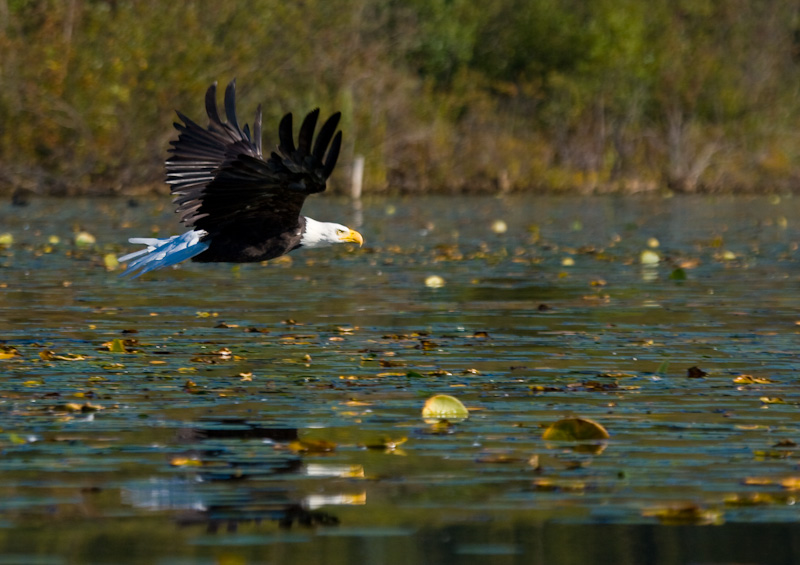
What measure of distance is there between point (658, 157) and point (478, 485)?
45.2 m

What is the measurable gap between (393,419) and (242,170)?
307 centimetres

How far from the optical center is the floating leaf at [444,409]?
695 centimetres

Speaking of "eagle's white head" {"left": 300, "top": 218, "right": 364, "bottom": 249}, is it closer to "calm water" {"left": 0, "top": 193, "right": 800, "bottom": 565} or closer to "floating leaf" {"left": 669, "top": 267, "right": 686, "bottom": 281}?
"calm water" {"left": 0, "top": 193, "right": 800, "bottom": 565}

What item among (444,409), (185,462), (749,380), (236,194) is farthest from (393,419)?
(236,194)

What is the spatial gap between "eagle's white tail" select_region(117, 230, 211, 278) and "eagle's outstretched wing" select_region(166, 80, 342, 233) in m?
0.13

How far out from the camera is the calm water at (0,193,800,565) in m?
4.73

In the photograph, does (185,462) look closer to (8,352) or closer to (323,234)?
(8,352)

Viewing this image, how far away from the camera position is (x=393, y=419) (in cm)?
698

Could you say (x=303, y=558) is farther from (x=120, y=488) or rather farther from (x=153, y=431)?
(x=153, y=431)

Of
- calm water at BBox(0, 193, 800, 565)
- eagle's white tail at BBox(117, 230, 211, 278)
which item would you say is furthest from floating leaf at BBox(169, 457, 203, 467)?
eagle's white tail at BBox(117, 230, 211, 278)

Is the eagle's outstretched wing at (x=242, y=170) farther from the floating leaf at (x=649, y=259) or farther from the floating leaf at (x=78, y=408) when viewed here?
the floating leaf at (x=649, y=259)

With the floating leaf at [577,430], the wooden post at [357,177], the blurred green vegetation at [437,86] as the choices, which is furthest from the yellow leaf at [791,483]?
the wooden post at [357,177]

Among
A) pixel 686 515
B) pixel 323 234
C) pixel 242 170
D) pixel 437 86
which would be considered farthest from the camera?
pixel 437 86

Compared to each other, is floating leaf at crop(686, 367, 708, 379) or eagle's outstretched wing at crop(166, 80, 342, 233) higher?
eagle's outstretched wing at crop(166, 80, 342, 233)
